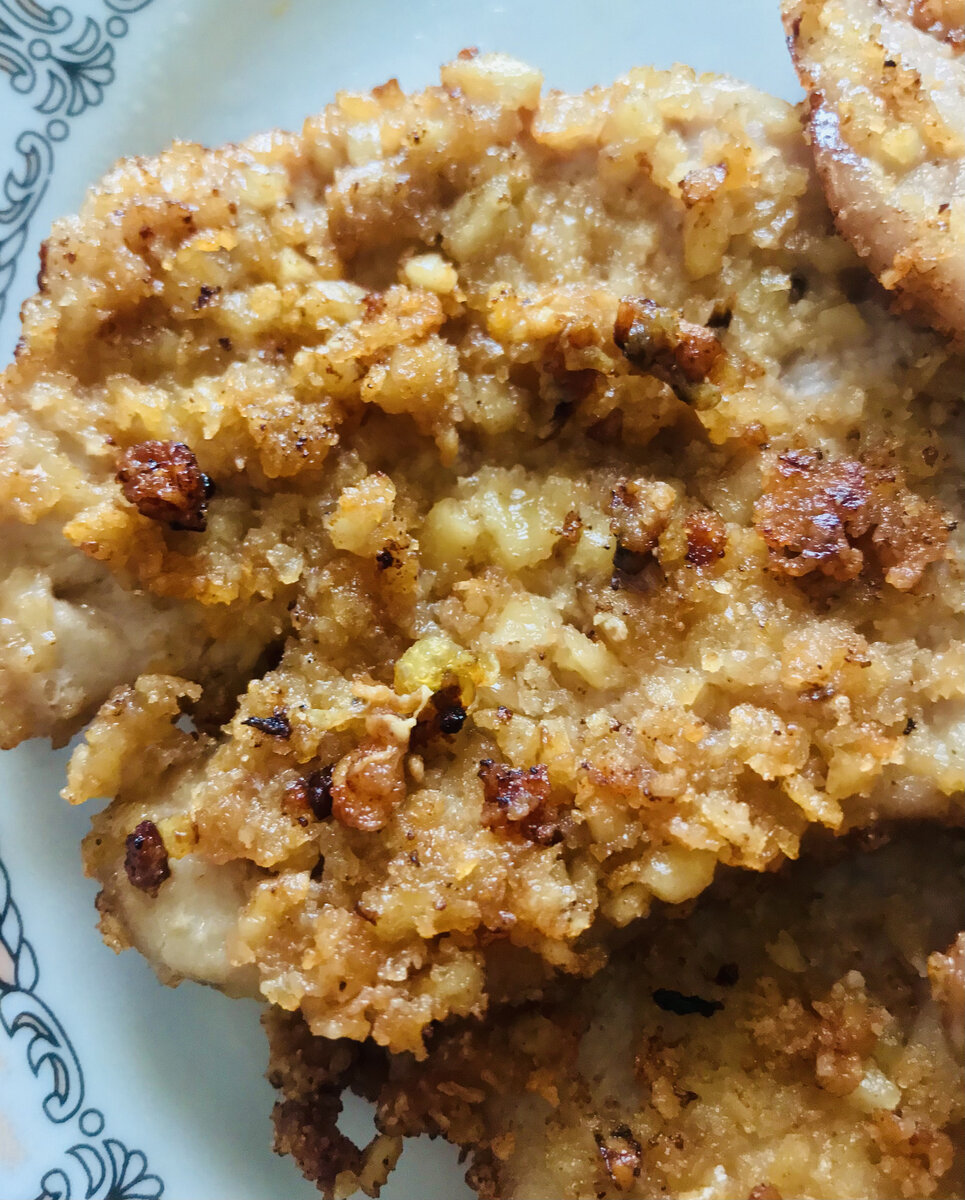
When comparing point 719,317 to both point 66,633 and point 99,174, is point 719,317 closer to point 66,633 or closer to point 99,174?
point 66,633

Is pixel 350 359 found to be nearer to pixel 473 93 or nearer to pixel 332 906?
pixel 473 93

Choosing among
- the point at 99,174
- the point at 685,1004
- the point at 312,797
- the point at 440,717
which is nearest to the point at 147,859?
the point at 312,797

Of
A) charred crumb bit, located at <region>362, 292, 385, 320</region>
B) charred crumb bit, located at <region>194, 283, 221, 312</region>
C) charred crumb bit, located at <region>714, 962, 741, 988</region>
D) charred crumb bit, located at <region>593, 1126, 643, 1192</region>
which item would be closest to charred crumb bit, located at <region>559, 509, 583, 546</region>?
charred crumb bit, located at <region>362, 292, 385, 320</region>

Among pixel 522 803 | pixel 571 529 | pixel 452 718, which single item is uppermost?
pixel 571 529

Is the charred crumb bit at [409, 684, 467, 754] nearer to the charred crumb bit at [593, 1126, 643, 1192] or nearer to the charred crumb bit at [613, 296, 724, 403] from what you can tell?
the charred crumb bit at [613, 296, 724, 403]

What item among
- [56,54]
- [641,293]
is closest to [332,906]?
[641,293]

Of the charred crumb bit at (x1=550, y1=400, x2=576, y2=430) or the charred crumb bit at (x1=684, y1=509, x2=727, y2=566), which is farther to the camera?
the charred crumb bit at (x1=550, y1=400, x2=576, y2=430)
